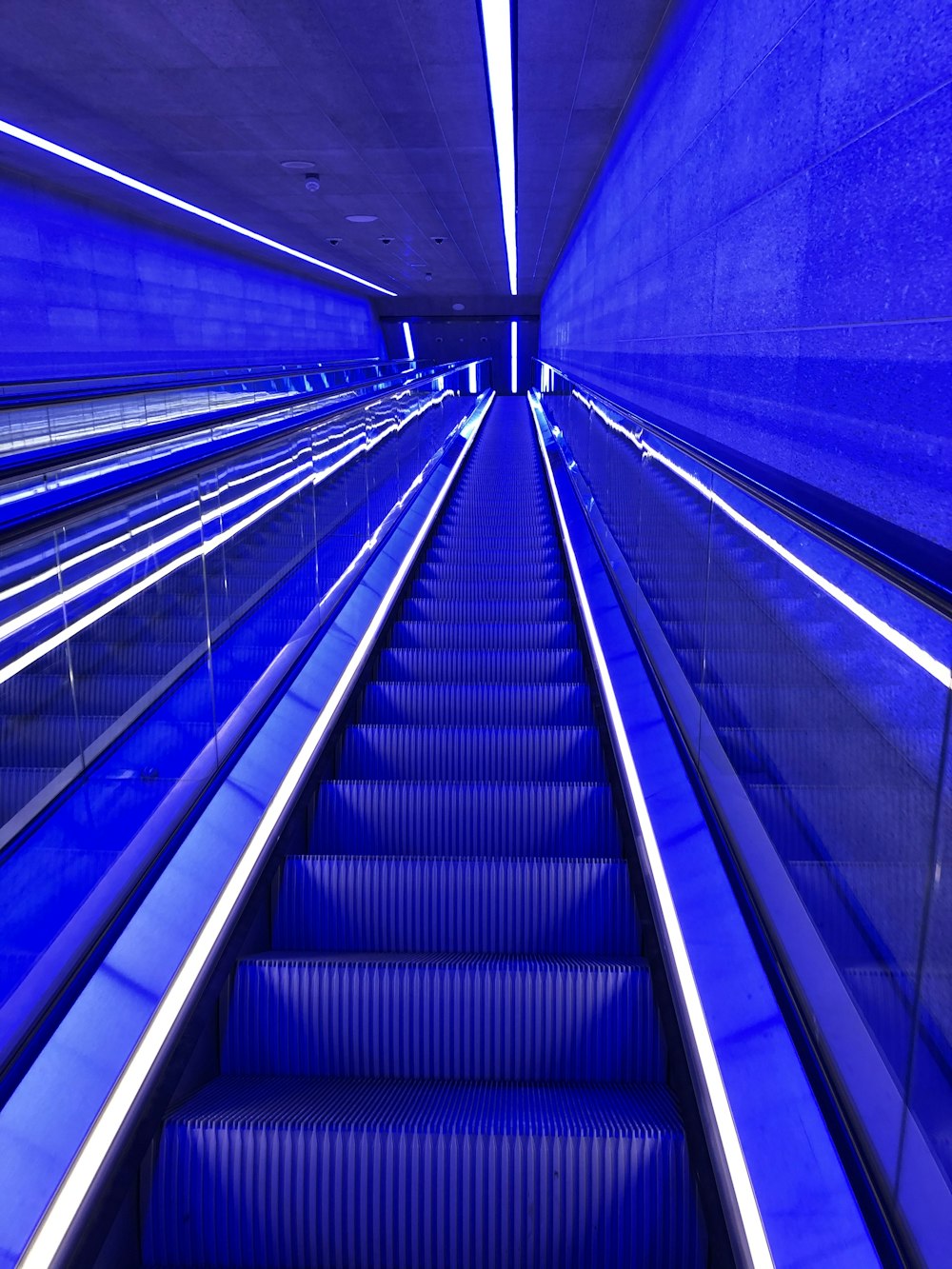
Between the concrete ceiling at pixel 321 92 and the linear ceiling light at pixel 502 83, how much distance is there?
0.12m

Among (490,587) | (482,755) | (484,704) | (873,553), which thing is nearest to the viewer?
(873,553)

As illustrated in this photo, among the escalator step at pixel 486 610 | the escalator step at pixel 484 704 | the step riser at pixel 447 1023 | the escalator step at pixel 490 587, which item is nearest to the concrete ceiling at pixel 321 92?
the escalator step at pixel 490 587

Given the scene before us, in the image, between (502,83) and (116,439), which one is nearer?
(116,439)

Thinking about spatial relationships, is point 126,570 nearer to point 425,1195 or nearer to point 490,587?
point 425,1195

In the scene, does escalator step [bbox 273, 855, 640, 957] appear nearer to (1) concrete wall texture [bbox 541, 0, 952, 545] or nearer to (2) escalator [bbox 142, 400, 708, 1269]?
(2) escalator [bbox 142, 400, 708, 1269]

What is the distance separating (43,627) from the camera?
262 centimetres

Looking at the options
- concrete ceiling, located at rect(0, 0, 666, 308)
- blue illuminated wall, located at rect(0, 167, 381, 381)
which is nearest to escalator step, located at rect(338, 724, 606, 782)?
concrete ceiling, located at rect(0, 0, 666, 308)

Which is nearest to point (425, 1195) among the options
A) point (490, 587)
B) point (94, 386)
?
point (490, 587)

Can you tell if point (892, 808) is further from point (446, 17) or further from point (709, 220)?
point (446, 17)

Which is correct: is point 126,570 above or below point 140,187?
below

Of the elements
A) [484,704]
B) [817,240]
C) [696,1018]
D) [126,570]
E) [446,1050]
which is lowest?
[446,1050]

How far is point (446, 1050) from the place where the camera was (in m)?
2.73

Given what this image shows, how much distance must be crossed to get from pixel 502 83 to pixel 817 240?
20.0 feet

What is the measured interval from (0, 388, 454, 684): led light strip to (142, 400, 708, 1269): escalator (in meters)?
1.05
